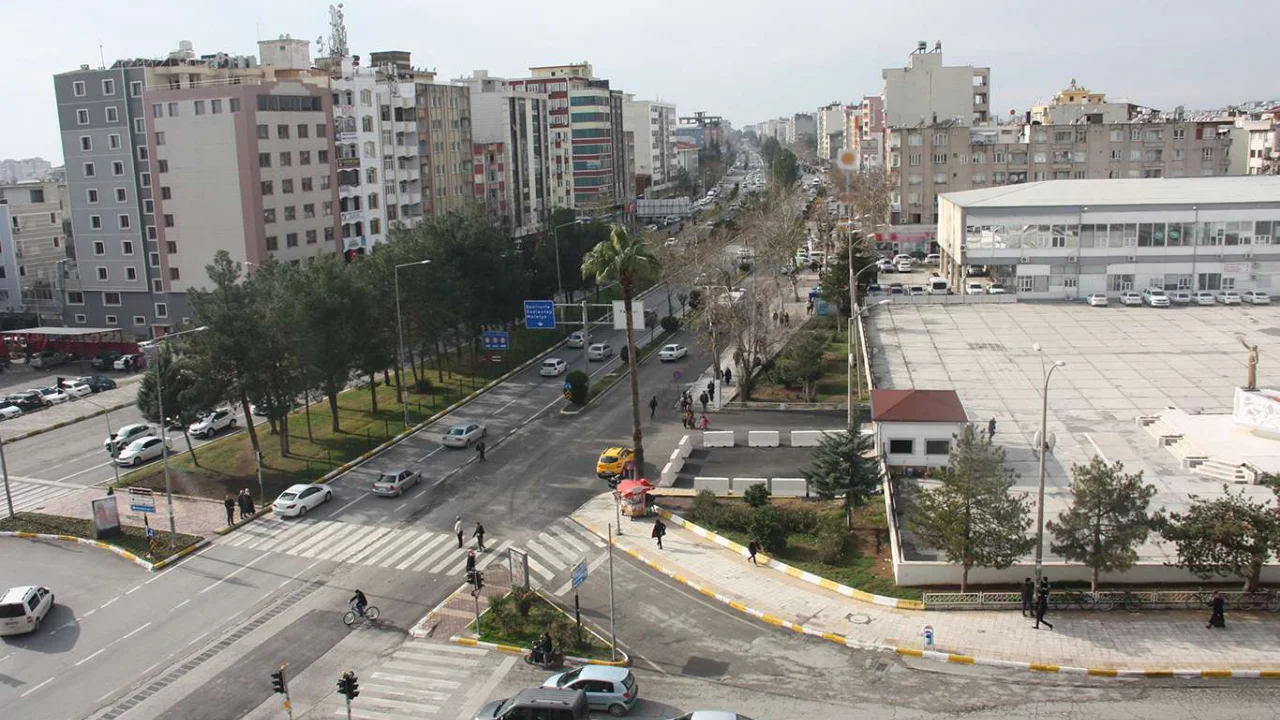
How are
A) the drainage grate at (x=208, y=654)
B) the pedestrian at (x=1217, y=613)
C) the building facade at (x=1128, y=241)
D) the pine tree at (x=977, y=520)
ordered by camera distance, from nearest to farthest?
the drainage grate at (x=208, y=654) < the pedestrian at (x=1217, y=613) < the pine tree at (x=977, y=520) < the building facade at (x=1128, y=241)

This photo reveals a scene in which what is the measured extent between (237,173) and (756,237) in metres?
35.4

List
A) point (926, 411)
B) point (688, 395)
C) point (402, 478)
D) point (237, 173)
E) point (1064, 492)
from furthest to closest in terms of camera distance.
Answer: point (237, 173) → point (688, 395) → point (402, 478) → point (926, 411) → point (1064, 492)

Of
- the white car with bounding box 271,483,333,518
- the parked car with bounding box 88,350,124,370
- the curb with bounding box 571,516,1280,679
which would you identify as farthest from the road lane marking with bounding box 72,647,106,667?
the parked car with bounding box 88,350,124,370

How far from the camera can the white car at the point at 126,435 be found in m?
51.1

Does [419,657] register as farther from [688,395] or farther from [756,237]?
[756,237]

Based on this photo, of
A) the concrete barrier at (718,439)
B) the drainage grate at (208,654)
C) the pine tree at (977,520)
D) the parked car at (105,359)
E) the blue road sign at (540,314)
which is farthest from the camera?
the parked car at (105,359)

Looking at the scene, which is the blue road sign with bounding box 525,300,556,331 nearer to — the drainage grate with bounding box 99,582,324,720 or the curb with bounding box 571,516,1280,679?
the drainage grate with bounding box 99,582,324,720

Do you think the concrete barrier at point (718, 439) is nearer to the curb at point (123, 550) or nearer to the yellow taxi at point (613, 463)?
the yellow taxi at point (613, 463)

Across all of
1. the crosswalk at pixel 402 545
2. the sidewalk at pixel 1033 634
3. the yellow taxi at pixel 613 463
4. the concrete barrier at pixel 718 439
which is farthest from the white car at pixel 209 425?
the sidewalk at pixel 1033 634

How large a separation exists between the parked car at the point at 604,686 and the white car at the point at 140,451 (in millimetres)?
31639

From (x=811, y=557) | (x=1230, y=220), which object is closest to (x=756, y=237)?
(x=1230, y=220)

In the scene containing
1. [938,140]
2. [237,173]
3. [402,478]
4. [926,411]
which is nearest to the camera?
[926,411]

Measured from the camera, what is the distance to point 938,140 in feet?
355

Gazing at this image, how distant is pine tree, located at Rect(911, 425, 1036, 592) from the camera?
2848 centimetres
